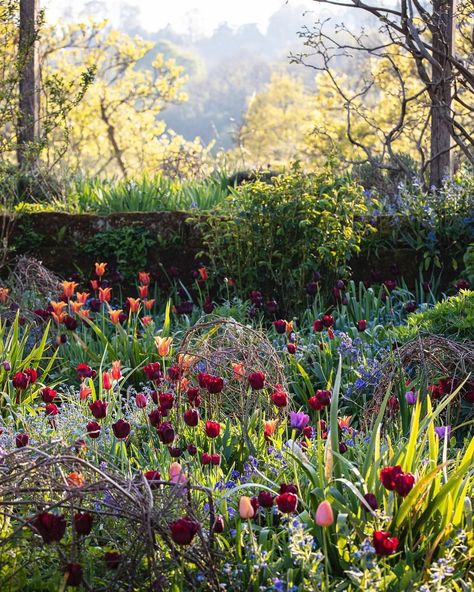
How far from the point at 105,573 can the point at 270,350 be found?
4.58ft

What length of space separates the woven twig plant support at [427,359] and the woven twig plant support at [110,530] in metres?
1.19

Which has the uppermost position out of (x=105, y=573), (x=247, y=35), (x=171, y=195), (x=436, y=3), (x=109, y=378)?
(x=247, y=35)

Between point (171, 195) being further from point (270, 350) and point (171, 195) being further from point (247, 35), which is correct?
point (247, 35)

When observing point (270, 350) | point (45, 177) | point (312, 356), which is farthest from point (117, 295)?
point (270, 350)

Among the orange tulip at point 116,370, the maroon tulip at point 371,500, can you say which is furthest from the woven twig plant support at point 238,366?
the maroon tulip at point 371,500

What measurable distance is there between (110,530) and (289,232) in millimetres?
3851

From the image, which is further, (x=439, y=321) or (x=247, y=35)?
(x=247, y=35)

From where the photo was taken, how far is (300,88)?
49938mm

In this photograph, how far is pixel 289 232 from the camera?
6168 millimetres

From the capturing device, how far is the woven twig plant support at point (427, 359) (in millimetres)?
3523

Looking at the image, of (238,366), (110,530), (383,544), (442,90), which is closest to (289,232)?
(442,90)

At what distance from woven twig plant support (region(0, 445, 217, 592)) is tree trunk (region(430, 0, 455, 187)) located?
17.1ft

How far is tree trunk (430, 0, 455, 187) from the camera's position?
6.97 metres

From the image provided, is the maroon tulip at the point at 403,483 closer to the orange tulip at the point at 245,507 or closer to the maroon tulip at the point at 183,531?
Result: the orange tulip at the point at 245,507
